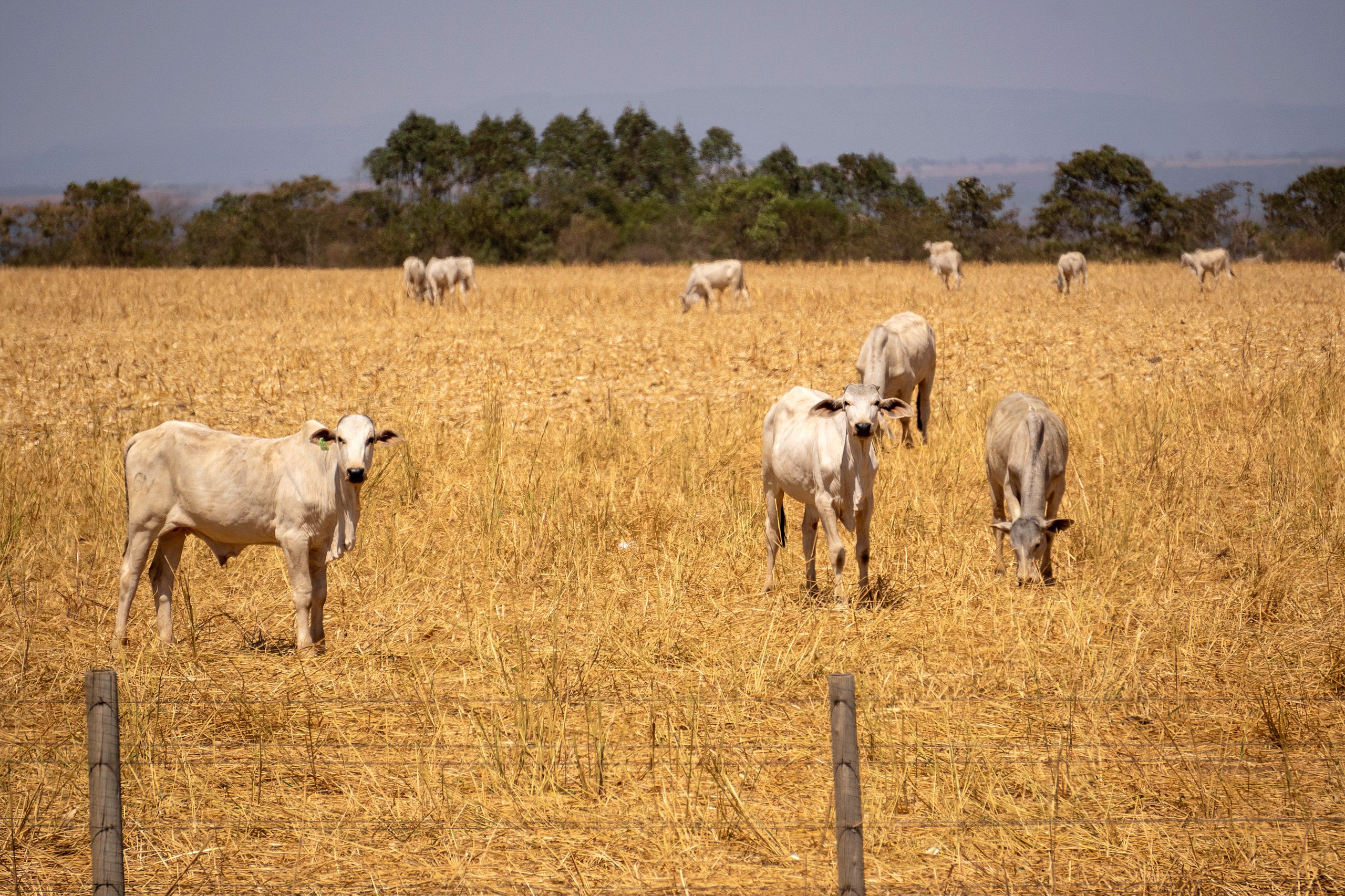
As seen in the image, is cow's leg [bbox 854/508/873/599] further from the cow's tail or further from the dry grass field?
the cow's tail

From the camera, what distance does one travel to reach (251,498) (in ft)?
23.8

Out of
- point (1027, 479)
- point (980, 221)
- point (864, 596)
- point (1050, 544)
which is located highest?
point (980, 221)

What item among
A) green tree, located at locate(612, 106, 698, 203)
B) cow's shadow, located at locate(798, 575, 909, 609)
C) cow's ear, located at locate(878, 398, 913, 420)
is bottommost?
cow's shadow, located at locate(798, 575, 909, 609)

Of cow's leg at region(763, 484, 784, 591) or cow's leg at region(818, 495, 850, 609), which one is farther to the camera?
cow's leg at region(763, 484, 784, 591)

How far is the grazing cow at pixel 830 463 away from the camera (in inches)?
307

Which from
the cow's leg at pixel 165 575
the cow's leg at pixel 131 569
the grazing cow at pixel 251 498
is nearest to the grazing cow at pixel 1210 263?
the grazing cow at pixel 251 498

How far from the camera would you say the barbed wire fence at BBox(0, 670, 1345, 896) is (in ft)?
13.2

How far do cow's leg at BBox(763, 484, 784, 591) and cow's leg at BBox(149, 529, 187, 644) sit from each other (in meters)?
4.13

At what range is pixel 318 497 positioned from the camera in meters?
7.26

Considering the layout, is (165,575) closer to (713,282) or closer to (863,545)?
(863,545)

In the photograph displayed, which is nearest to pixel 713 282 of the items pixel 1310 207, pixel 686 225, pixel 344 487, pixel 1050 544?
pixel 1050 544

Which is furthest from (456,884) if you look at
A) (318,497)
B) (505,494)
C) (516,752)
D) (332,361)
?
(332,361)

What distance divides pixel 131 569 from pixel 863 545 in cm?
498

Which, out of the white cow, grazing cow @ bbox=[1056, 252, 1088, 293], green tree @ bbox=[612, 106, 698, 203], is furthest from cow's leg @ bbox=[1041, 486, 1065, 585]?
green tree @ bbox=[612, 106, 698, 203]
